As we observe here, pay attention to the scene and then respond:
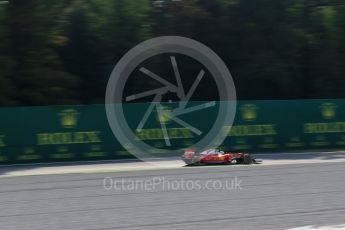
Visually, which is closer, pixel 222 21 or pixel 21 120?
pixel 21 120

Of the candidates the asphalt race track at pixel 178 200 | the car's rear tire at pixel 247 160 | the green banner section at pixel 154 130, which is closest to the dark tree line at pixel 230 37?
the green banner section at pixel 154 130

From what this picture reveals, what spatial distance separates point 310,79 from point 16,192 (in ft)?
75.2

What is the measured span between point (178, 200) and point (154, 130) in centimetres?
1008

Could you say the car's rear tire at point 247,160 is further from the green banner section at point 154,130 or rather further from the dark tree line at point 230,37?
the dark tree line at point 230,37

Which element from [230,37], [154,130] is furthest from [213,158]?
[230,37]

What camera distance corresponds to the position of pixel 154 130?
68.0 ft

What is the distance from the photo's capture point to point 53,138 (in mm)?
19703

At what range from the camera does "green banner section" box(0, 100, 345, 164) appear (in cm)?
1959

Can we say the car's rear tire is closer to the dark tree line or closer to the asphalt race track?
the asphalt race track

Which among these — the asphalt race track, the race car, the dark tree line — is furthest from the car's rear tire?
the dark tree line

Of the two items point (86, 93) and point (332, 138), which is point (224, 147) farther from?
point (86, 93)

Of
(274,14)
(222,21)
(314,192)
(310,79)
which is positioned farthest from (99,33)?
(314,192)

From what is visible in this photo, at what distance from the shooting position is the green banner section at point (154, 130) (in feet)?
64.3

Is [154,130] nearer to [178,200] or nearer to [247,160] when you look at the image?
[247,160]
